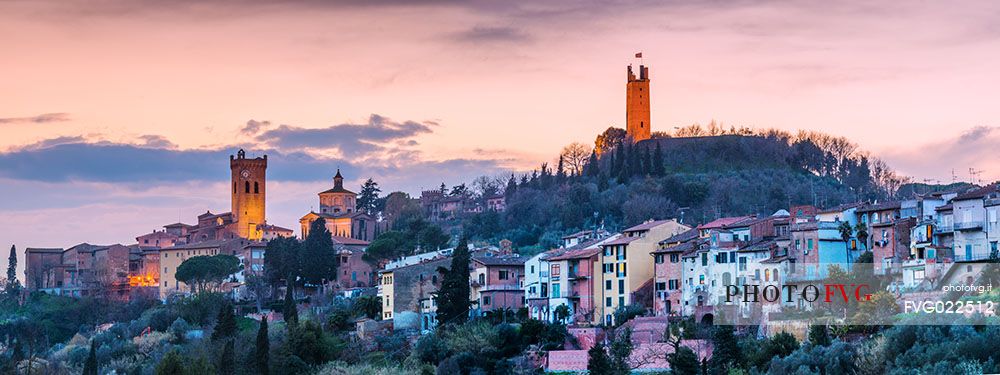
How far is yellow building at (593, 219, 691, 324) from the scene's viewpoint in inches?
2195

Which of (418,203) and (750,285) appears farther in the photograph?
(418,203)

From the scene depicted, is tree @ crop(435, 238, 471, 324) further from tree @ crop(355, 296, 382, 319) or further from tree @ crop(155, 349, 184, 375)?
tree @ crop(155, 349, 184, 375)

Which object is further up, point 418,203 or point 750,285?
point 418,203

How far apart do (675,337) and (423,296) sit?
15.9 meters

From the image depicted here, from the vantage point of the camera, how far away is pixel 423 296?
62906 mm

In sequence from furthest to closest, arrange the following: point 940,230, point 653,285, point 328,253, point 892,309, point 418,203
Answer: point 418,203 → point 328,253 → point 653,285 → point 940,230 → point 892,309

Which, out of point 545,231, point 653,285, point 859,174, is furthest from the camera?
point 859,174

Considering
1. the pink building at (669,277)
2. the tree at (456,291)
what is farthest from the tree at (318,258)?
the pink building at (669,277)

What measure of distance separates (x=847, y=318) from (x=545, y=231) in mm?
36171

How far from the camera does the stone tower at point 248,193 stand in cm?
10156

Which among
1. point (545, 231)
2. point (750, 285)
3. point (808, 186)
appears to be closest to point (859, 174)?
point (808, 186)

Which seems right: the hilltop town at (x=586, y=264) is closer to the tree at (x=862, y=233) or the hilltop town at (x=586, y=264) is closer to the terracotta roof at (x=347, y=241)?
the tree at (x=862, y=233)

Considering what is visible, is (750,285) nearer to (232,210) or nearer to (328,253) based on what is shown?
(328,253)

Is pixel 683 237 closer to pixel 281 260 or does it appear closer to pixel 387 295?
pixel 387 295
